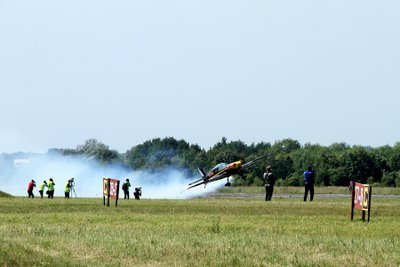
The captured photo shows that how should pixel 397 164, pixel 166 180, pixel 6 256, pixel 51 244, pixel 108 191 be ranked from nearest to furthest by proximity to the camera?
pixel 6 256 < pixel 51 244 < pixel 108 191 < pixel 166 180 < pixel 397 164

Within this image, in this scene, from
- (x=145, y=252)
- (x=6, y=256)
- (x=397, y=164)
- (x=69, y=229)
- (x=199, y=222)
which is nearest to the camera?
(x=6, y=256)

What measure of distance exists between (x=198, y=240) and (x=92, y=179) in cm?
12166

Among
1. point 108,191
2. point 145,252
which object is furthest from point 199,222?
point 108,191

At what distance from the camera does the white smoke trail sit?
11150cm

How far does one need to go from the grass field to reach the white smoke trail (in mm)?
63219

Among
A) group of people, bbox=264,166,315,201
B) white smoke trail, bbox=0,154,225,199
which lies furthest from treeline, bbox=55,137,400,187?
group of people, bbox=264,166,315,201

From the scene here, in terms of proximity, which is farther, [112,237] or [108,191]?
[108,191]

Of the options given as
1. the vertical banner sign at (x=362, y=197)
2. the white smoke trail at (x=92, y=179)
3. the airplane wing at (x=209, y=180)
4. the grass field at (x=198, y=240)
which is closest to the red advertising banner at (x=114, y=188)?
the grass field at (x=198, y=240)

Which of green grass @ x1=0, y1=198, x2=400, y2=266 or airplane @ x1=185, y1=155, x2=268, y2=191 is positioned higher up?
airplane @ x1=185, y1=155, x2=268, y2=191

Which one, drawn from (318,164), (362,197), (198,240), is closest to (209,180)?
(318,164)

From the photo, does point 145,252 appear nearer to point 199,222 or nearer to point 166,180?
point 199,222

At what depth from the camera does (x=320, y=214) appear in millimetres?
40094

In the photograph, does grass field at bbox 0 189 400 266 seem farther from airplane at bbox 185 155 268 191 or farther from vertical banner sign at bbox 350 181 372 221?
airplane at bbox 185 155 268 191

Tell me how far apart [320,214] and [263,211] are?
3.35m
